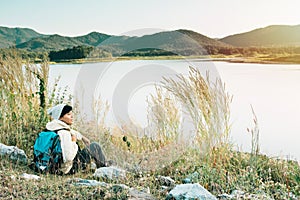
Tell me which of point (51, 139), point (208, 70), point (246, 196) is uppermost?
point (208, 70)

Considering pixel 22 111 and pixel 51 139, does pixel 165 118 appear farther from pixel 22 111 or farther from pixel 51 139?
pixel 22 111

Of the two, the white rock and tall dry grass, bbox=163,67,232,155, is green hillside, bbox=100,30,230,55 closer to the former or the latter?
tall dry grass, bbox=163,67,232,155

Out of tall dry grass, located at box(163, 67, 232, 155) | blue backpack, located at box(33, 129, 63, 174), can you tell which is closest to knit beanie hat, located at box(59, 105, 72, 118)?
blue backpack, located at box(33, 129, 63, 174)

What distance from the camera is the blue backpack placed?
490cm

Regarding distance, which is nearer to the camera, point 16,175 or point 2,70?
point 16,175

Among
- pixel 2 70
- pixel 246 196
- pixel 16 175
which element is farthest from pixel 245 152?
pixel 2 70

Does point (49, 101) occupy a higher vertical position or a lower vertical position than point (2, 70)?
lower

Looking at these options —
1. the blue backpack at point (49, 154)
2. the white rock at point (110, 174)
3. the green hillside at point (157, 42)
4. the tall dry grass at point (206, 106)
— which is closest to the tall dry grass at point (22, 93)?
the green hillside at point (157, 42)

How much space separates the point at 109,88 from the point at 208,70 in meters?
2.36

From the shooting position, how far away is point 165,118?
5910 mm

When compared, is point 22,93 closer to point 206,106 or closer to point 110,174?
point 110,174

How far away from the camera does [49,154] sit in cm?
489

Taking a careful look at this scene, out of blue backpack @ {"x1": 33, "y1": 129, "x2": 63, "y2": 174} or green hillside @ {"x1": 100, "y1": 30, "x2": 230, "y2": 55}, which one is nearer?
blue backpack @ {"x1": 33, "y1": 129, "x2": 63, "y2": 174}

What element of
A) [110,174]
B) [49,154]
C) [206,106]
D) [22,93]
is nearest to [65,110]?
[49,154]
